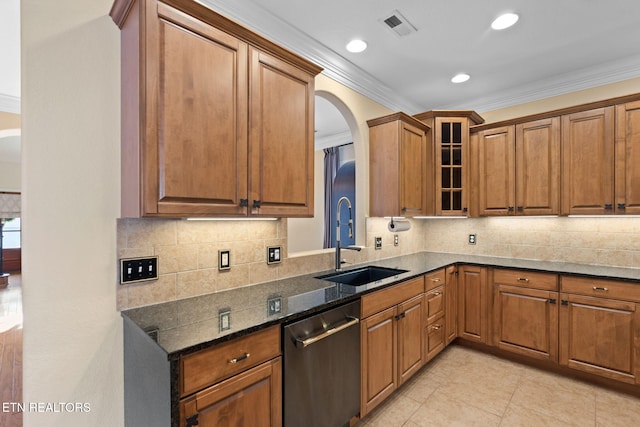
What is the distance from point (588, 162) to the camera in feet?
8.87

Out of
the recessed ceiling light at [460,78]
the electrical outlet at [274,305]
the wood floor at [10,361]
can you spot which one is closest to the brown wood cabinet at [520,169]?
the recessed ceiling light at [460,78]

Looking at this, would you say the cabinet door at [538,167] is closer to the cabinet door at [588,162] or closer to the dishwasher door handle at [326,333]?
the cabinet door at [588,162]

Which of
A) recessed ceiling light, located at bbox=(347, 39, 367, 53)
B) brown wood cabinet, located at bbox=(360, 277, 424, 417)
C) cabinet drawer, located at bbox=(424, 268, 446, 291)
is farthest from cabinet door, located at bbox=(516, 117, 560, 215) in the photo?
recessed ceiling light, located at bbox=(347, 39, 367, 53)

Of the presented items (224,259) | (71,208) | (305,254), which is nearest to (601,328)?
(305,254)

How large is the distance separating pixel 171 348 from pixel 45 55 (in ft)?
4.59

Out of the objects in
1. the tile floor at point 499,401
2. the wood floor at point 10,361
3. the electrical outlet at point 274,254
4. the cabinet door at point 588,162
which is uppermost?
the cabinet door at point 588,162

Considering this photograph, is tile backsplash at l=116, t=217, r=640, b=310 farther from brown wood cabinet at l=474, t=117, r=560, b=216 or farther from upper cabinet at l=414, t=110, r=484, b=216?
upper cabinet at l=414, t=110, r=484, b=216

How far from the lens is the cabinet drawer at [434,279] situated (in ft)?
8.70

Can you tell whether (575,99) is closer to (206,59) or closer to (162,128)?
(206,59)

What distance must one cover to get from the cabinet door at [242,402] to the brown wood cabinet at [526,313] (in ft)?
7.88

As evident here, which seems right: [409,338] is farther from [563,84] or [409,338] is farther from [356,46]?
[563,84]

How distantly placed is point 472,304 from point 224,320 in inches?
103

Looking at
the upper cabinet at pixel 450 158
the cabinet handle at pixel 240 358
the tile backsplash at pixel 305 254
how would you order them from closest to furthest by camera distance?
the cabinet handle at pixel 240 358
the tile backsplash at pixel 305 254
the upper cabinet at pixel 450 158

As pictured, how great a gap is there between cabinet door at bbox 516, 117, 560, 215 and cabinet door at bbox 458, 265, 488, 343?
0.76 meters
